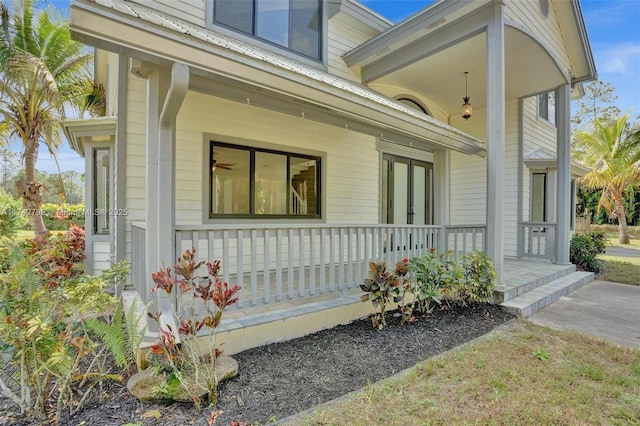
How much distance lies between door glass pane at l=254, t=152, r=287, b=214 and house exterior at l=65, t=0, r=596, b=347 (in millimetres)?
27

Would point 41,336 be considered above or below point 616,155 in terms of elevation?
below

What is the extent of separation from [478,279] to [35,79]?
1007 centimetres

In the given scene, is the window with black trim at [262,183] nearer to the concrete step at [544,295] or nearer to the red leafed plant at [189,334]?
the red leafed plant at [189,334]

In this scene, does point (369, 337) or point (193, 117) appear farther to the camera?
point (193, 117)

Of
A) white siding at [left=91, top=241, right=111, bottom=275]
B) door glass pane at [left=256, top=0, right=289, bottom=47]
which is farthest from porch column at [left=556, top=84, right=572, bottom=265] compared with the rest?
white siding at [left=91, top=241, right=111, bottom=275]

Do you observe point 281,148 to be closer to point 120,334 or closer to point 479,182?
point 120,334

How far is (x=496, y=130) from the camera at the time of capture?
16.3ft

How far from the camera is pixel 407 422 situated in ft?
7.25

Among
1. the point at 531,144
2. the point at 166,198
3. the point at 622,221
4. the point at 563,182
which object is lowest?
the point at 622,221

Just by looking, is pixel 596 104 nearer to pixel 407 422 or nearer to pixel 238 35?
pixel 238 35

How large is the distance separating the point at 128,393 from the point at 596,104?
1353 inches

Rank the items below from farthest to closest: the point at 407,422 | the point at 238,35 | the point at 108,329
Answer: the point at 238,35, the point at 108,329, the point at 407,422

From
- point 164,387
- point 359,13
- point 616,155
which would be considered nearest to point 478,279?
point 164,387

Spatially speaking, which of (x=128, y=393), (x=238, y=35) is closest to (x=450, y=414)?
(x=128, y=393)
